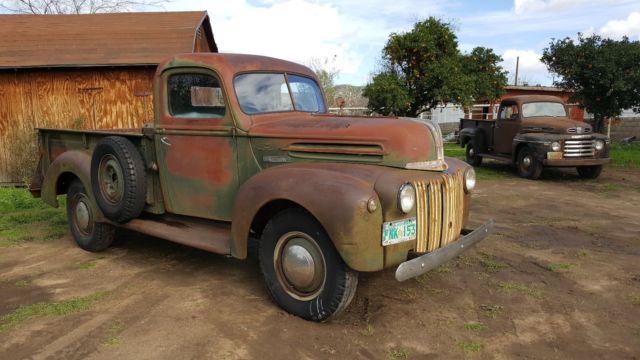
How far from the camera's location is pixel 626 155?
13.8 meters

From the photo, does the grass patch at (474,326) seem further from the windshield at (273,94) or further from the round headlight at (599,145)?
the round headlight at (599,145)

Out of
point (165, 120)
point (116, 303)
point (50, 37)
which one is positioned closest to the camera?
point (116, 303)

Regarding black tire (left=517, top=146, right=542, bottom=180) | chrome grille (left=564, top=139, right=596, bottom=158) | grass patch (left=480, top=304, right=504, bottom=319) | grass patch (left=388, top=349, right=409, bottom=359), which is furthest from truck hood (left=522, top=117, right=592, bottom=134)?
grass patch (left=388, top=349, right=409, bottom=359)

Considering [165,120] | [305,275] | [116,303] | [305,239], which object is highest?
[165,120]

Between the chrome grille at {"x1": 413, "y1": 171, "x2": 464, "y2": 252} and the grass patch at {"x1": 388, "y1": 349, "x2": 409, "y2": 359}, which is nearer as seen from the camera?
the grass patch at {"x1": 388, "y1": 349, "x2": 409, "y2": 359}

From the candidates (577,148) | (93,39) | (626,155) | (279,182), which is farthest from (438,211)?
(626,155)

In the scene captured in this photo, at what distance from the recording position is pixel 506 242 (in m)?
5.59

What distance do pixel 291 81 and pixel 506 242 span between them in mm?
2981

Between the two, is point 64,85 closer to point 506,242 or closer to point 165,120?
point 165,120

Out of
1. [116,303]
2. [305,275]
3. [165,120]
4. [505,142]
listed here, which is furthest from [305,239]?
[505,142]

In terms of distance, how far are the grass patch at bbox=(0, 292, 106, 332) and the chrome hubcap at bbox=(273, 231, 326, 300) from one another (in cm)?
154

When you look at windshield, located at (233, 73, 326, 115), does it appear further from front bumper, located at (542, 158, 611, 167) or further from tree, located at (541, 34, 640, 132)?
tree, located at (541, 34, 640, 132)

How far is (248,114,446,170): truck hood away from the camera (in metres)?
3.59

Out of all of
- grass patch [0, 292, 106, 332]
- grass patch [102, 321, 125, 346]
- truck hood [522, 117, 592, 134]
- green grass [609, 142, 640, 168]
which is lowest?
grass patch [0, 292, 106, 332]
